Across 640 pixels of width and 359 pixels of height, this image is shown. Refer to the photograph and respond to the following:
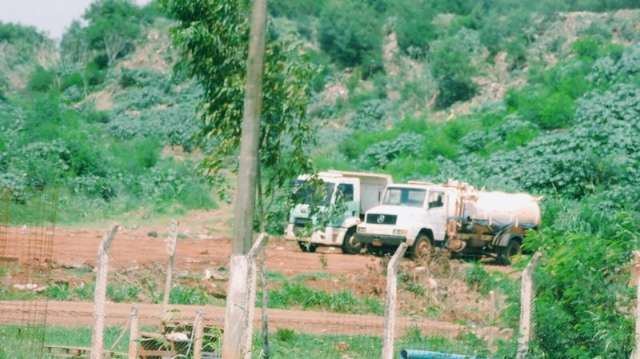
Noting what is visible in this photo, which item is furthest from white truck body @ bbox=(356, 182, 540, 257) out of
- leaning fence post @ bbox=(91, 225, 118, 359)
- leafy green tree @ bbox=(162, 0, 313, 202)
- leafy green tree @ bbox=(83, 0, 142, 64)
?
leafy green tree @ bbox=(83, 0, 142, 64)

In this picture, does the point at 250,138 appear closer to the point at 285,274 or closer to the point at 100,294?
the point at 100,294

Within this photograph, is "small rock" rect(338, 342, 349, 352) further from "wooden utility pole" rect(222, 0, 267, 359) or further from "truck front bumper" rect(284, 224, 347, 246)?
"truck front bumper" rect(284, 224, 347, 246)

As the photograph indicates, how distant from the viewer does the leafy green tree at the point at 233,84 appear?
1650cm

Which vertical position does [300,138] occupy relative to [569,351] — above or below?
above

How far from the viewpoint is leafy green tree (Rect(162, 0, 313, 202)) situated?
16500 mm

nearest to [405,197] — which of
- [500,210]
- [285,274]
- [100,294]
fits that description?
[500,210]

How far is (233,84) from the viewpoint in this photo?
54.2 ft

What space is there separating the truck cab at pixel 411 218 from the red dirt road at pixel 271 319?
40.9 ft

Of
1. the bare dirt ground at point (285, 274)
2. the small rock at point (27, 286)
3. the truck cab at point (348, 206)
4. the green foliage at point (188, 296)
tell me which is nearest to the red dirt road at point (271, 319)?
the bare dirt ground at point (285, 274)

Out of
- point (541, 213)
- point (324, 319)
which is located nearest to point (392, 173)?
point (541, 213)

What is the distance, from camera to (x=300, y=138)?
54.9ft

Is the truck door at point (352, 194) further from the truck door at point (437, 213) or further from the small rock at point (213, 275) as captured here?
the small rock at point (213, 275)

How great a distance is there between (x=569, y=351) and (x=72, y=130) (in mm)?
48295

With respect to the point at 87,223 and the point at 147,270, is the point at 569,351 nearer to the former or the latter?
the point at 147,270
